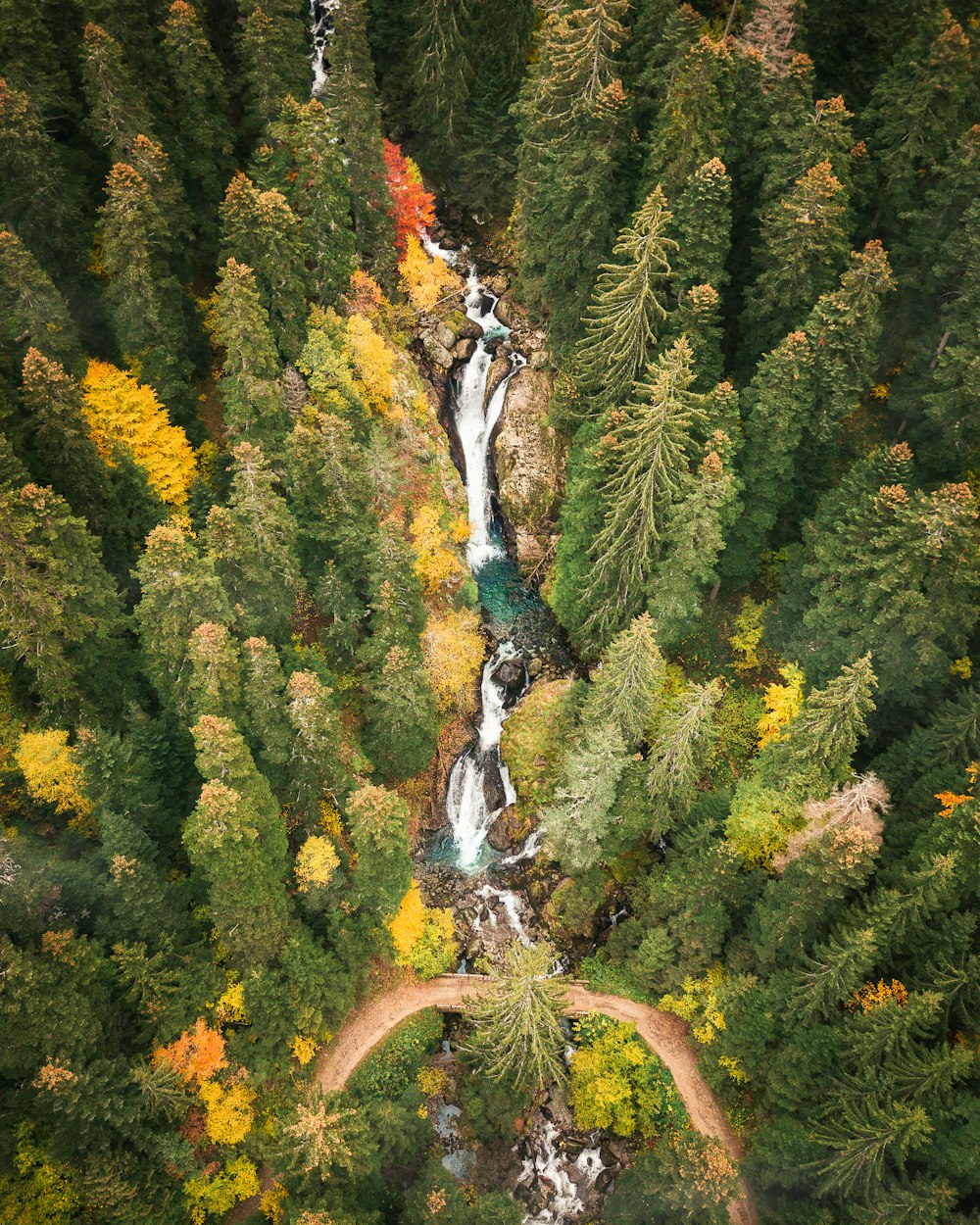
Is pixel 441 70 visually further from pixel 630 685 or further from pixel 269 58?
pixel 630 685

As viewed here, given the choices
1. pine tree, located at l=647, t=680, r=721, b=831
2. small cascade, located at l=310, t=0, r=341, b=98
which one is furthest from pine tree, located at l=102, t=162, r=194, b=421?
pine tree, located at l=647, t=680, r=721, b=831

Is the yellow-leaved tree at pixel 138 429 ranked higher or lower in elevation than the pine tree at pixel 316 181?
lower

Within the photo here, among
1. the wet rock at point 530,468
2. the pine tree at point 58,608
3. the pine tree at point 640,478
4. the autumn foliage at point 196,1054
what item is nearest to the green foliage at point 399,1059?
the autumn foliage at point 196,1054

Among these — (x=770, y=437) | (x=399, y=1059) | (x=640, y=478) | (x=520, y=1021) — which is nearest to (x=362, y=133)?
(x=640, y=478)

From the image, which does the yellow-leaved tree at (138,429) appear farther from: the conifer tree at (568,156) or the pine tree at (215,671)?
the conifer tree at (568,156)

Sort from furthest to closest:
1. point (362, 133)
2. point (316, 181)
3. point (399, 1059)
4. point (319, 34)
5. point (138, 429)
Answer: point (319, 34) < point (362, 133) < point (316, 181) < point (399, 1059) < point (138, 429)

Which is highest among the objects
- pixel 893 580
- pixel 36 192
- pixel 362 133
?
pixel 362 133

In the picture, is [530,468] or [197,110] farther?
[530,468]

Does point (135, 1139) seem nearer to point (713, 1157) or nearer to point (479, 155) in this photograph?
point (713, 1157)

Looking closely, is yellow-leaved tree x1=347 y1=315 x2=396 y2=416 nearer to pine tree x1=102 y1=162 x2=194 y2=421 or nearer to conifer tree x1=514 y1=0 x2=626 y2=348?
pine tree x1=102 y1=162 x2=194 y2=421
